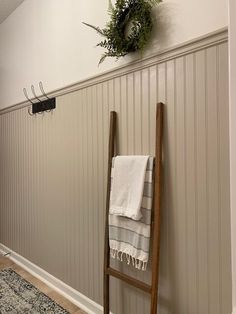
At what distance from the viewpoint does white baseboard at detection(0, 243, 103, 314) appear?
7.05 feet

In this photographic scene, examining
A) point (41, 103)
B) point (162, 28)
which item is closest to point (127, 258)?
point (162, 28)

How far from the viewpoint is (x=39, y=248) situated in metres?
2.81

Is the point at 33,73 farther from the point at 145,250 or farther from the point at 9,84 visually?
the point at 145,250

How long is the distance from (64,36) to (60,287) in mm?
2142

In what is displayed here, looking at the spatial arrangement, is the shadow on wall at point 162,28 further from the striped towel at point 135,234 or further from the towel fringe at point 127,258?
the towel fringe at point 127,258

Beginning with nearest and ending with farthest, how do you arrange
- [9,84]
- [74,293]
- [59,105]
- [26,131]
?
[74,293]
[59,105]
[26,131]
[9,84]

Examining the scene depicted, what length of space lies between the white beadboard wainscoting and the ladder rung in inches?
2.7

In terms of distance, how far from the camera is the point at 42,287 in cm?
259

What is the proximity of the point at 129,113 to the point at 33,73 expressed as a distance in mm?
1498

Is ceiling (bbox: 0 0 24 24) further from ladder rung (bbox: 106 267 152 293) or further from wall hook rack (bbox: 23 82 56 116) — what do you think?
ladder rung (bbox: 106 267 152 293)

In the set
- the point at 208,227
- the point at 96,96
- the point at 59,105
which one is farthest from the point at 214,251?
the point at 59,105

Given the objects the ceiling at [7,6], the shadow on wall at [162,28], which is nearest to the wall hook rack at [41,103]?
the ceiling at [7,6]

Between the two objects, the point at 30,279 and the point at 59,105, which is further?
the point at 30,279

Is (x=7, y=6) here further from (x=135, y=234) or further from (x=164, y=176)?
(x=135, y=234)
